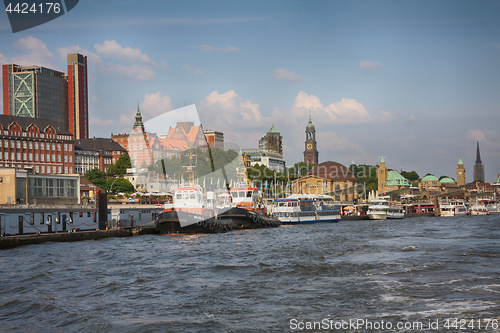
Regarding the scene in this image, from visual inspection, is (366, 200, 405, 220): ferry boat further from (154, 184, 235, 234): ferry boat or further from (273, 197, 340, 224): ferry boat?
(154, 184, 235, 234): ferry boat

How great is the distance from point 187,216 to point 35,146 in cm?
10922

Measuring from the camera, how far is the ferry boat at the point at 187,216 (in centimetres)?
5712

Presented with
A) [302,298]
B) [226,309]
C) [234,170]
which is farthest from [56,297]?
[234,170]

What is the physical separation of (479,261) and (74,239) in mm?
35103

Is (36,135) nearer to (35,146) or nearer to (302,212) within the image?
(35,146)

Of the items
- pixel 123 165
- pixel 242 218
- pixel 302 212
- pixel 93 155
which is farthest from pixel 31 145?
pixel 242 218

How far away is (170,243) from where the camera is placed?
48.0 meters

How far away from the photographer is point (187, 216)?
5756 cm

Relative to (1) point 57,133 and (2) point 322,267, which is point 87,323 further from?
(1) point 57,133

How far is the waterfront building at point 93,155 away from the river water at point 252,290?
5941 inches

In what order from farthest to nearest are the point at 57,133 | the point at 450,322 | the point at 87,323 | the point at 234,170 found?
the point at 57,133 < the point at 234,170 < the point at 87,323 < the point at 450,322

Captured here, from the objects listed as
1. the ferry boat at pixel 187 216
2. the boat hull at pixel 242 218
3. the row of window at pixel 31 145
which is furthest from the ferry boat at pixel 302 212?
the row of window at pixel 31 145

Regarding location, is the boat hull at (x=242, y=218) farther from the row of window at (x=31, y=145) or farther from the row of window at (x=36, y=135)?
the row of window at (x=36, y=135)

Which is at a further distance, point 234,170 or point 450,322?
→ point 234,170
